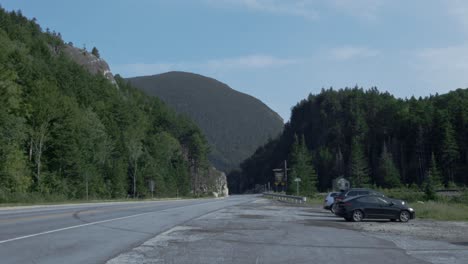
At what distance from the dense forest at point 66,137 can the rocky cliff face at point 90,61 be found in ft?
19.7

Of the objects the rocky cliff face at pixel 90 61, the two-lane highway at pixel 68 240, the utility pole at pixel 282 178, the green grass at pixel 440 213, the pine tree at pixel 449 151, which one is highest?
the rocky cliff face at pixel 90 61

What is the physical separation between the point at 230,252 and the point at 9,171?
45.5 m

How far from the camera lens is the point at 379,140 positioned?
153750mm

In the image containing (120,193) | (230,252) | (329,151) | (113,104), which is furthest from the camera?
(329,151)

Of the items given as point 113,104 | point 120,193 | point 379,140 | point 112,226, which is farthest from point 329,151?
point 112,226

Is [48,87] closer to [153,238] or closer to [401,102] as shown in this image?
[153,238]

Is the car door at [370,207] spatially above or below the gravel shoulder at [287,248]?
above

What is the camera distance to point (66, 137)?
70.2 meters

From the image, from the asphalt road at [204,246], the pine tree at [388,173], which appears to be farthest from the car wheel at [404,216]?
the pine tree at [388,173]

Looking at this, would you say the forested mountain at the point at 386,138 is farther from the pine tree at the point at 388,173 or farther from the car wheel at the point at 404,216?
the car wheel at the point at 404,216

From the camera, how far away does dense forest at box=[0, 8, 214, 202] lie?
54906 millimetres

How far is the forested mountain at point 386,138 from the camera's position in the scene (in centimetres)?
11925

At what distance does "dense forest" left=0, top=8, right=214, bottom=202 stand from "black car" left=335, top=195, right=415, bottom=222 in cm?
3267

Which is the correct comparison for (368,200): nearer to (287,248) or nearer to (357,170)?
(287,248)
